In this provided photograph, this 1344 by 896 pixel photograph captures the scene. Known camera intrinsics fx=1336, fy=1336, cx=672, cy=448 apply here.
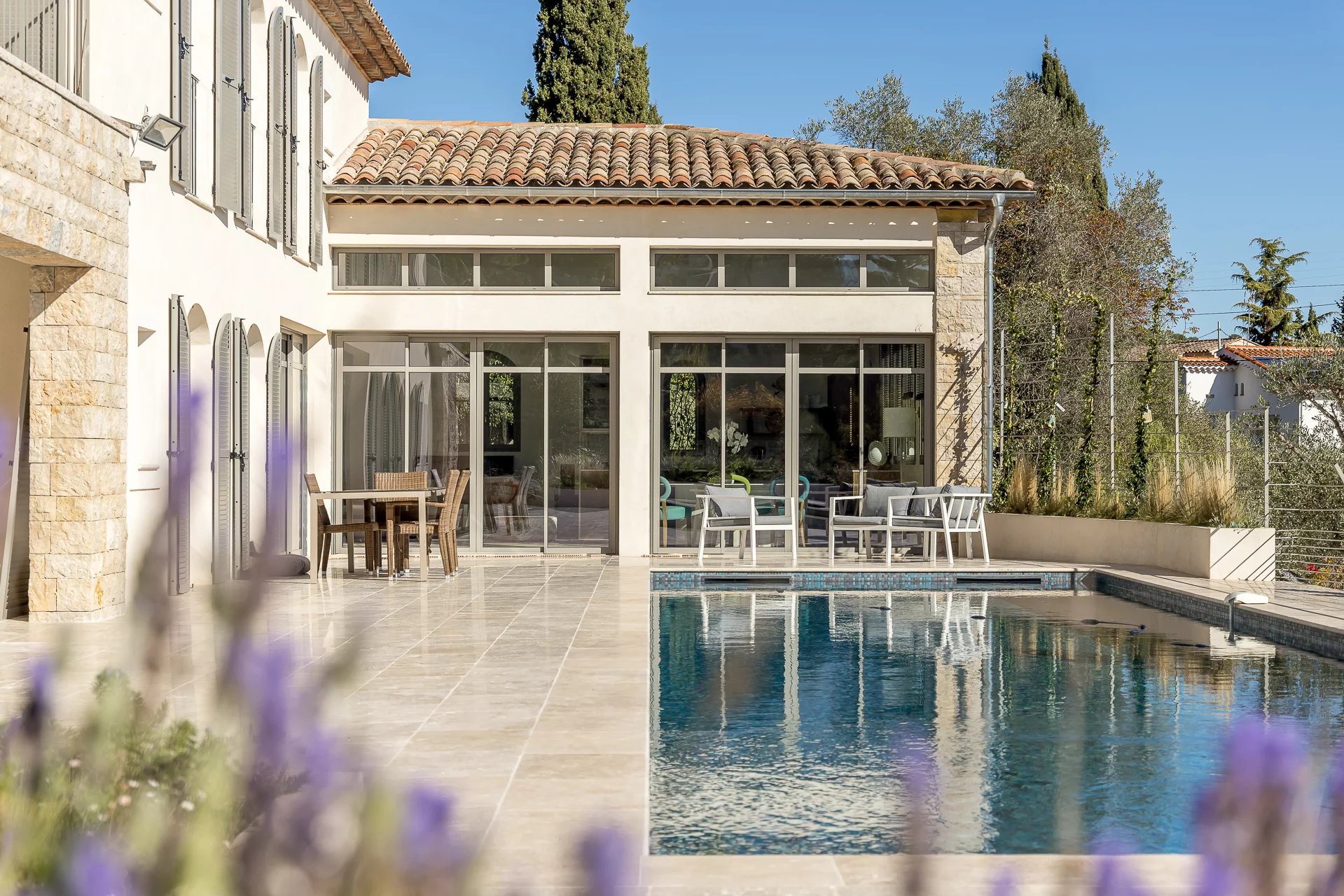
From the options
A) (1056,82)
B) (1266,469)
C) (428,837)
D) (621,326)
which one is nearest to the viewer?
(428,837)

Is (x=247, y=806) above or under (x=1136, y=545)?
above

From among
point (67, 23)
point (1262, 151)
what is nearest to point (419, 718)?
point (67, 23)

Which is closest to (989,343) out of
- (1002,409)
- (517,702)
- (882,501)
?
(1002,409)

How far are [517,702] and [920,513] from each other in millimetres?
8342

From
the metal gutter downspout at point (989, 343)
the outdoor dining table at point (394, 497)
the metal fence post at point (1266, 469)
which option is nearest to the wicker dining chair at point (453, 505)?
the outdoor dining table at point (394, 497)

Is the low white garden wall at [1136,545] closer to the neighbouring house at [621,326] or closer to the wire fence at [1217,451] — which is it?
the wire fence at [1217,451]

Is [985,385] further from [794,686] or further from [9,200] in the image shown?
[9,200]

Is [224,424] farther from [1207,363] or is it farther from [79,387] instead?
[1207,363]

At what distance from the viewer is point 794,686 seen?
7094mm

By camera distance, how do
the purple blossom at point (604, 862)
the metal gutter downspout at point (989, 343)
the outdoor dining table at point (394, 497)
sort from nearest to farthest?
the purple blossom at point (604, 862)
the outdoor dining table at point (394, 497)
the metal gutter downspout at point (989, 343)

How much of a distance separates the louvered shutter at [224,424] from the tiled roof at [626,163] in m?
3.91

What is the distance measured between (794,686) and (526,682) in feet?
4.83

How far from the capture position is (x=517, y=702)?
601 centimetres

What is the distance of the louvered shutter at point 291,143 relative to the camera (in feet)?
41.4
